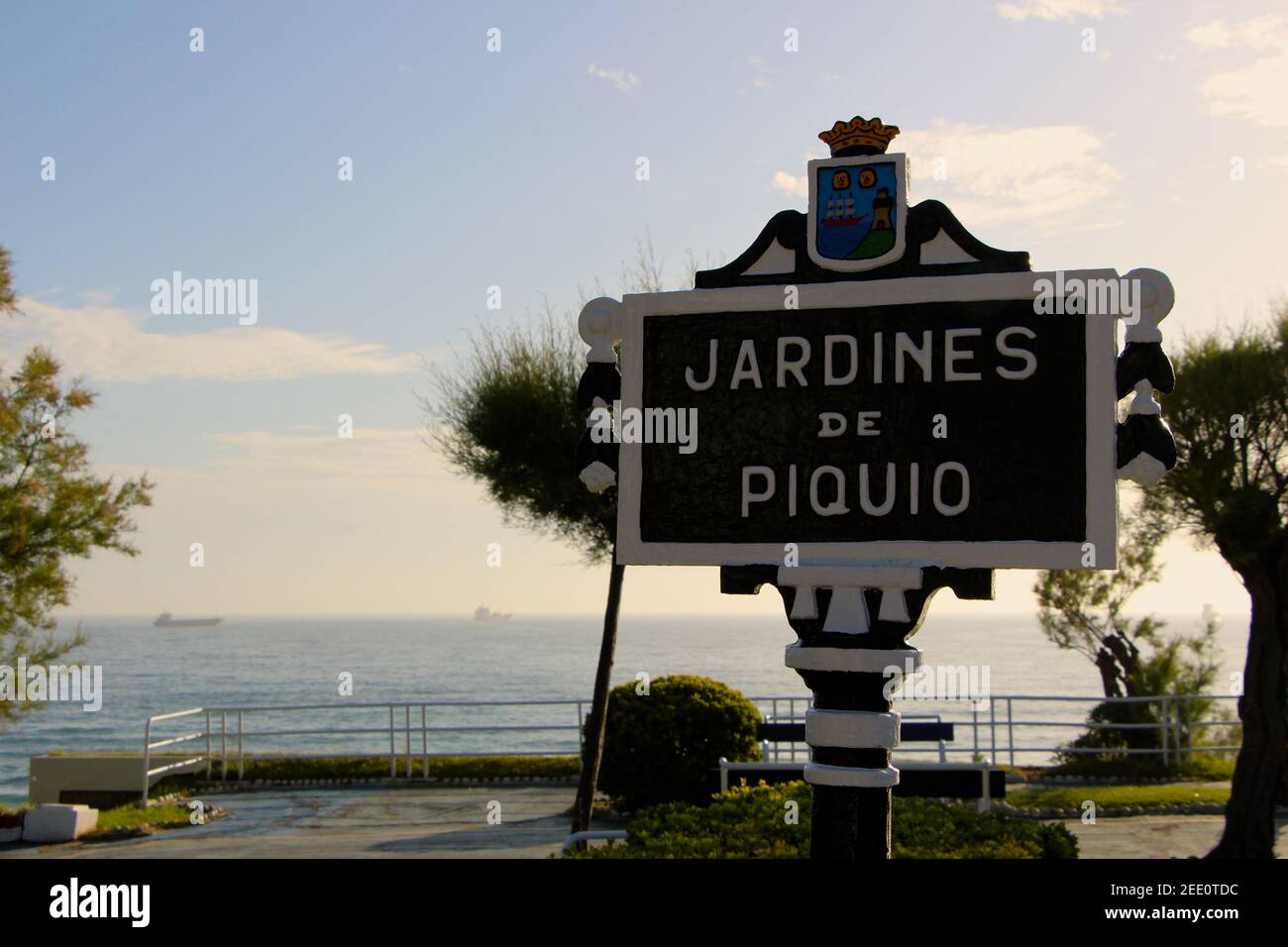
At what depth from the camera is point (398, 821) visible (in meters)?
15.1

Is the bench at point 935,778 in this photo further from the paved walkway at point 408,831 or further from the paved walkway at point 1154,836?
the paved walkway at point 408,831

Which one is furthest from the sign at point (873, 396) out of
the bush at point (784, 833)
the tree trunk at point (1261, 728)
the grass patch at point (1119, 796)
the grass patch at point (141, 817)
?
the grass patch at point (141, 817)

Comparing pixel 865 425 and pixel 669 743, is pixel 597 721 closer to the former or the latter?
pixel 669 743

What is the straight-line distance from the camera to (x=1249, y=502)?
42.4 feet

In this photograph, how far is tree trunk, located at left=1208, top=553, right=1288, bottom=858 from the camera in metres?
12.3

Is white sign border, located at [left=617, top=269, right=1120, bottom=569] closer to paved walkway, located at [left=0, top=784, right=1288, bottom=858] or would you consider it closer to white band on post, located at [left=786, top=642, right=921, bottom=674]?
white band on post, located at [left=786, top=642, right=921, bottom=674]

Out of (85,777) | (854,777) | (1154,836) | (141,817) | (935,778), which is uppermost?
(854,777)

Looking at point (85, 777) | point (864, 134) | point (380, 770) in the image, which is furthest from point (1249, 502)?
point (85, 777)

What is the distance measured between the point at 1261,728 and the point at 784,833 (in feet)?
23.5

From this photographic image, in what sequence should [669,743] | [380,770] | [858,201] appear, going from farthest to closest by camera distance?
1. [380,770]
2. [669,743]
3. [858,201]

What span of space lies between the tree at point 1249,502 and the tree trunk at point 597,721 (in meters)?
5.86
